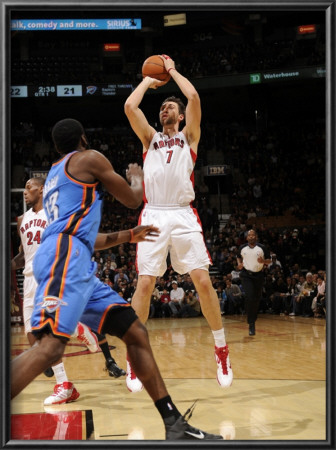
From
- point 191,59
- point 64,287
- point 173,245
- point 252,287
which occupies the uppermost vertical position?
point 191,59

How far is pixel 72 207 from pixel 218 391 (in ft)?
8.90

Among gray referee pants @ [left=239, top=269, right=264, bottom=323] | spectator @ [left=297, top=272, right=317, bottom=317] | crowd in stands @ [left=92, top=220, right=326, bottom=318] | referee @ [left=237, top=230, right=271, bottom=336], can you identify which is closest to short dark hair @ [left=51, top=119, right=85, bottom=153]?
referee @ [left=237, top=230, right=271, bottom=336]

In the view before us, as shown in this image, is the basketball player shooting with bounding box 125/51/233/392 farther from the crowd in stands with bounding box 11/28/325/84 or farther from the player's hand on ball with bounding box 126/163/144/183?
the crowd in stands with bounding box 11/28/325/84

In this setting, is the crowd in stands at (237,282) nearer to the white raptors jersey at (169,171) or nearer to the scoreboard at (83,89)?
the scoreboard at (83,89)

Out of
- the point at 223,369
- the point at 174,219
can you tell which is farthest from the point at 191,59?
the point at 223,369

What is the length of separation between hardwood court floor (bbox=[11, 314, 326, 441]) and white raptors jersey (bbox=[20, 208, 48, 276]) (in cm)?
95

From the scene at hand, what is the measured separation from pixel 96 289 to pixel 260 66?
1741cm

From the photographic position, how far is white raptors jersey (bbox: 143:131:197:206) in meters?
4.89

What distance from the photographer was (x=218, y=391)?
5188mm

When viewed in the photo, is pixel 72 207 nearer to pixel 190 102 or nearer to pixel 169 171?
pixel 169 171

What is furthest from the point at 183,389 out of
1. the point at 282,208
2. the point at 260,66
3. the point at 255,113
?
the point at 255,113

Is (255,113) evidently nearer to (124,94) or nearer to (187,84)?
(124,94)

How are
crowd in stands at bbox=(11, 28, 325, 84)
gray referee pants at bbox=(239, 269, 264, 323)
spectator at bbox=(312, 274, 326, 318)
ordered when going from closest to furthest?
gray referee pants at bbox=(239, 269, 264, 323), spectator at bbox=(312, 274, 326, 318), crowd in stands at bbox=(11, 28, 325, 84)

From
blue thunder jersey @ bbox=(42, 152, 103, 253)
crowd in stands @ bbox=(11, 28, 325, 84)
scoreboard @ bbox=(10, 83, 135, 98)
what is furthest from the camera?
crowd in stands @ bbox=(11, 28, 325, 84)
